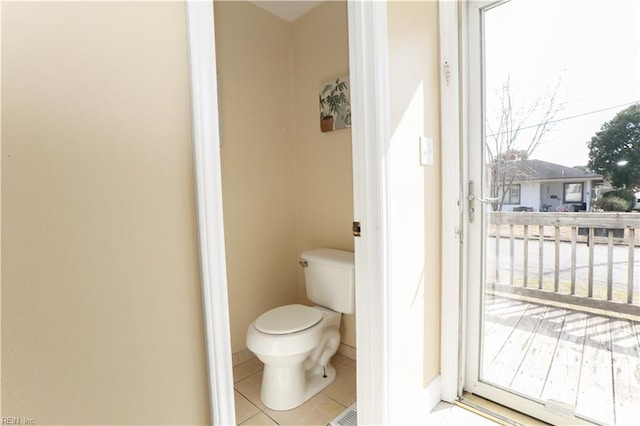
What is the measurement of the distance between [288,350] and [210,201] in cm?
116

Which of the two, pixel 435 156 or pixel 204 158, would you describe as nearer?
pixel 204 158

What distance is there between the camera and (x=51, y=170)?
44cm

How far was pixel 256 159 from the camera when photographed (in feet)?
6.86

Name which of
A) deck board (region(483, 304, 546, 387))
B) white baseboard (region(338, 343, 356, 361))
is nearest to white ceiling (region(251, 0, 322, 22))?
deck board (region(483, 304, 546, 387))

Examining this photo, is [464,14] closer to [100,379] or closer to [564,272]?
[564,272]

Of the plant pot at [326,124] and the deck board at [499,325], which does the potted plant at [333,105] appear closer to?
the plant pot at [326,124]

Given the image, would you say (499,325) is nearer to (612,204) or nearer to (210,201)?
(612,204)

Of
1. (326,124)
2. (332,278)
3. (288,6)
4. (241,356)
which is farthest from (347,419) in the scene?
(288,6)

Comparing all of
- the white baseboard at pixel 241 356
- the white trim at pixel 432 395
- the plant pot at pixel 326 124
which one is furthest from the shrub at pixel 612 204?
the white baseboard at pixel 241 356

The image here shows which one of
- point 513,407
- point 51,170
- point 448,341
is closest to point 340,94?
point 448,341

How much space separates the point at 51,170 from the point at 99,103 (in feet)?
0.42

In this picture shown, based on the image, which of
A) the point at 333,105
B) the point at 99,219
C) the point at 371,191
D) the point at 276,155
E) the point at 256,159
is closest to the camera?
the point at 99,219

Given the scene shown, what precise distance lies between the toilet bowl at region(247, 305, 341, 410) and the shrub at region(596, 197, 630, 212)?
4.64 ft

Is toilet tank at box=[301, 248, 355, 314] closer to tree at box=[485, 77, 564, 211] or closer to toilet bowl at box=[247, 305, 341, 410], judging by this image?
toilet bowl at box=[247, 305, 341, 410]
